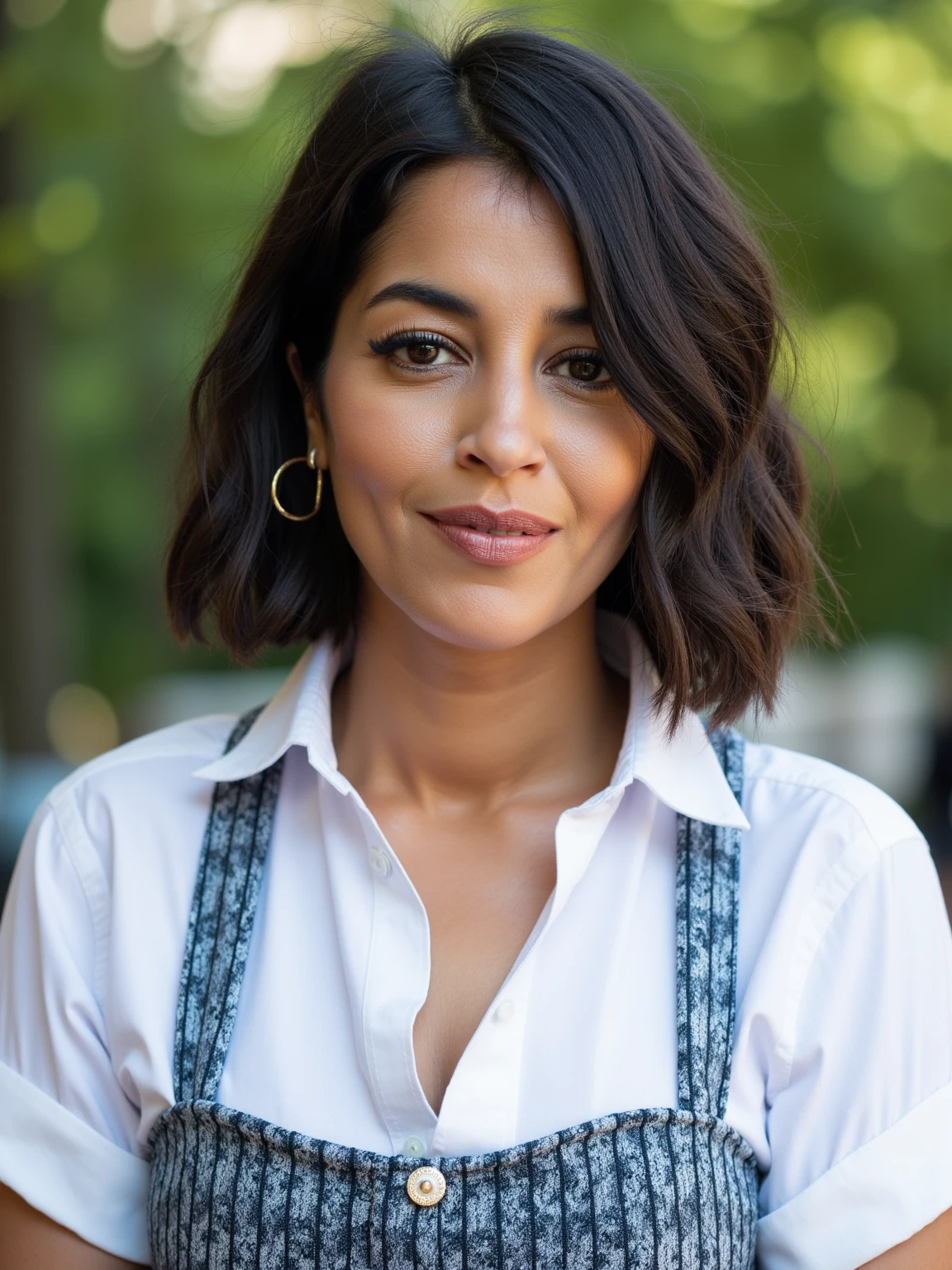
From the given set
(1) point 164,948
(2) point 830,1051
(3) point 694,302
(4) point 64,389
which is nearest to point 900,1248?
(2) point 830,1051

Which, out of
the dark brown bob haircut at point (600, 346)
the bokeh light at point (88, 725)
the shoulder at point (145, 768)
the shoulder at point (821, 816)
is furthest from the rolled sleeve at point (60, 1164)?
the bokeh light at point (88, 725)

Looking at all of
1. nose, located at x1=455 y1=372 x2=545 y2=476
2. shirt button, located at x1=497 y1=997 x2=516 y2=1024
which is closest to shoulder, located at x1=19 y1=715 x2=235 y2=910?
shirt button, located at x1=497 y1=997 x2=516 y2=1024

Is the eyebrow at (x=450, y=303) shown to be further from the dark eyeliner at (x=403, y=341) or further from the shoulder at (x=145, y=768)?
the shoulder at (x=145, y=768)

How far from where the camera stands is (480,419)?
177cm

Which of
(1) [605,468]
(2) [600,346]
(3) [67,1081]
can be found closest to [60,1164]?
(3) [67,1081]

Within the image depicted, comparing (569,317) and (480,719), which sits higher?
(569,317)

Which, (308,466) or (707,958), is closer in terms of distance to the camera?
(707,958)

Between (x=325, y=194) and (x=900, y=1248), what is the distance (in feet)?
4.79

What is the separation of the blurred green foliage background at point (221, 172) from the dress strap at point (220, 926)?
9.24ft

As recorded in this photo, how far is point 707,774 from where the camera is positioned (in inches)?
75.5

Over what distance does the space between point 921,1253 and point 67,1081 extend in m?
1.05

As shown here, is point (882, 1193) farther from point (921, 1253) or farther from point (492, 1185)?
point (492, 1185)

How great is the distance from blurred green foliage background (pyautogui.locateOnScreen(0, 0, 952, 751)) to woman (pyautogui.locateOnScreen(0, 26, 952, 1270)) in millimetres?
2795

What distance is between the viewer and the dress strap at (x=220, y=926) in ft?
Result: 5.95
